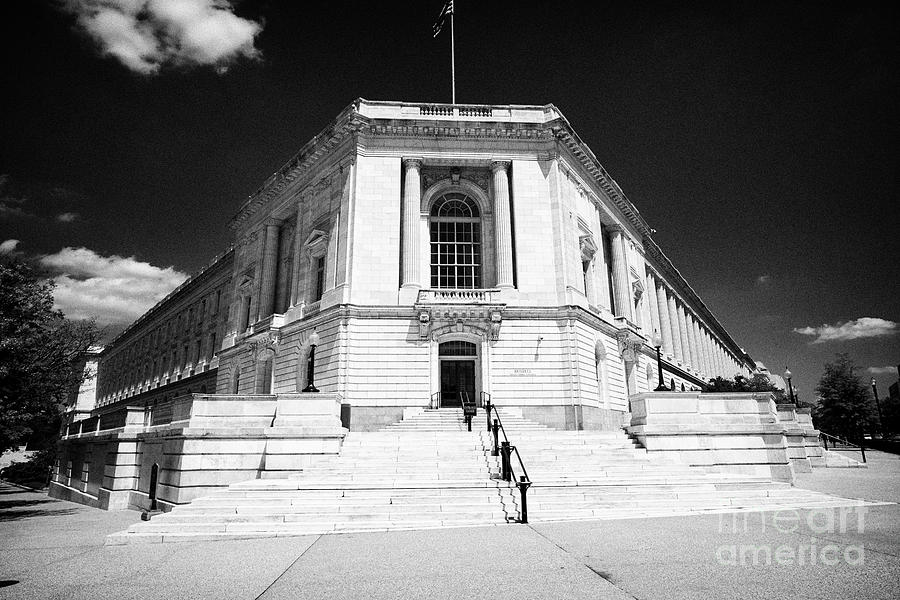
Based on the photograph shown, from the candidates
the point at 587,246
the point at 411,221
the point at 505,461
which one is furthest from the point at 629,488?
the point at 587,246

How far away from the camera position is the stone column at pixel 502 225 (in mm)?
26062

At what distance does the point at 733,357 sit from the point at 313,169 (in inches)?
3473

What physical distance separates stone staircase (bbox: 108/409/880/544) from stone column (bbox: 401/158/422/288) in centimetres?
1072

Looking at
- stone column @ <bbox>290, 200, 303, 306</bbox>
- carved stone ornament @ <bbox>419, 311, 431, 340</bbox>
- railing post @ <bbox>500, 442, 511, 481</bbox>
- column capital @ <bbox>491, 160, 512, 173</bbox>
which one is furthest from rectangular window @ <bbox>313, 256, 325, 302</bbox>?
railing post @ <bbox>500, 442, 511, 481</bbox>

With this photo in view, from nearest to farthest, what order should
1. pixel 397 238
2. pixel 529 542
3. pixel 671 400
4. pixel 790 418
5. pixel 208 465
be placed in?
1. pixel 529 542
2. pixel 208 465
3. pixel 671 400
4. pixel 790 418
5. pixel 397 238

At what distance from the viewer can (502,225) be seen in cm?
2673

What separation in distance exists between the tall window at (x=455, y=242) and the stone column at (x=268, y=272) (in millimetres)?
12160

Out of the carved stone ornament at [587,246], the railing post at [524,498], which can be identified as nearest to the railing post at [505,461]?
the railing post at [524,498]

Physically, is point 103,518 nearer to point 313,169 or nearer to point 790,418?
point 313,169

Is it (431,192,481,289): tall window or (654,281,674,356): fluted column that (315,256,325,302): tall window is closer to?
(431,192,481,289): tall window

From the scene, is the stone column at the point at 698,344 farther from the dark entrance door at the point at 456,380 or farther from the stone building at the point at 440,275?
the dark entrance door at the point at 456,380

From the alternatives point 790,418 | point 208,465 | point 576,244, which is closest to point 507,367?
point 576,244

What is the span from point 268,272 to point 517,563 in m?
30.0

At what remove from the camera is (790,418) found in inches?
859
